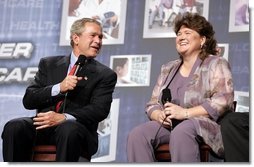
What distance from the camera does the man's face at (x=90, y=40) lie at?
3697mm

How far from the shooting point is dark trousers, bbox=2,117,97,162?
10.7ft

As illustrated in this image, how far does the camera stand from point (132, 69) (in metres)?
3.75

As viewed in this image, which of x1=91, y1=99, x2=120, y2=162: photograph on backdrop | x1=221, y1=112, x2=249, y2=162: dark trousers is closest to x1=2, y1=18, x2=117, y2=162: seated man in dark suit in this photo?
x1=91, y1=99, x2=120, y2=162: photograph on backdrop

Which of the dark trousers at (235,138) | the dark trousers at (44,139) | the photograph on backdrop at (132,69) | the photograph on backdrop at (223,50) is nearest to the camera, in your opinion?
the dark trousers at (235,138)

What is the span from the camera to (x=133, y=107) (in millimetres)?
3719

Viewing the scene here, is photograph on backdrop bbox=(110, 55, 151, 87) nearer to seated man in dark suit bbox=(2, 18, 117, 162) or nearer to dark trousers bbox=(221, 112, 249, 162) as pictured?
seated man in dark suit bbox=(2, 18, 117, 162)

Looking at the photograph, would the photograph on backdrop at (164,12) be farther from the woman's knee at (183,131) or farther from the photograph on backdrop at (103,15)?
the woman's knee at (183,131)

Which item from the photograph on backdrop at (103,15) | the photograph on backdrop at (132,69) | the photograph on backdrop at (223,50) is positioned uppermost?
the photograph on backdrop at (103,15)

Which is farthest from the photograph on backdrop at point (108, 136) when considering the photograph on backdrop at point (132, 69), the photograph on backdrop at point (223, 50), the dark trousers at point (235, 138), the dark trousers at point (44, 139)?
the dark trousers at point (235, 138)

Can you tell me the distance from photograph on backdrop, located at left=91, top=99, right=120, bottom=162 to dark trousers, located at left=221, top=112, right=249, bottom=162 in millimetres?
744

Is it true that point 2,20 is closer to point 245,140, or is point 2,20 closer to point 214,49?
point 214,49

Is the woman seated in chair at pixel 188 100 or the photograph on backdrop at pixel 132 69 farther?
the photograph on backdrop at pixel 132 69

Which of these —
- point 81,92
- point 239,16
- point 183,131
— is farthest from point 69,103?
point 239,16

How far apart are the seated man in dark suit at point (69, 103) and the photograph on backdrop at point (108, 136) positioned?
0.15 metres
